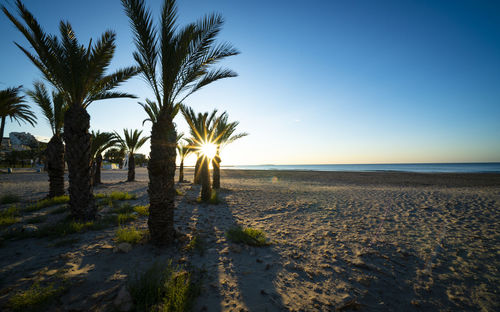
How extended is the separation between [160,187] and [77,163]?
11.3ft

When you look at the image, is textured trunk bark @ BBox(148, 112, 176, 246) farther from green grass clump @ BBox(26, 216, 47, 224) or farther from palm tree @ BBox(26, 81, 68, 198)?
palm tree @ BBox(26, 81, 68, 198)

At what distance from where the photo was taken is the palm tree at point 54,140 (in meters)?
7.45

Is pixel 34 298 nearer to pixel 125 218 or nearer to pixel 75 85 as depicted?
pixel 125 218

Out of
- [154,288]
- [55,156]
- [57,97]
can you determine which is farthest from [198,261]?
[57,97]

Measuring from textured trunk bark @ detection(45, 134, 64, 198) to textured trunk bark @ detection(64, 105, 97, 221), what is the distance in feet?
11.0

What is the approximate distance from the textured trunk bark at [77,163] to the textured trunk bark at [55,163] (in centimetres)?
337

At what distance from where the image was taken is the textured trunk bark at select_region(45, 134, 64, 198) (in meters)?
7.40

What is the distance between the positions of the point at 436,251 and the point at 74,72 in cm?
1058

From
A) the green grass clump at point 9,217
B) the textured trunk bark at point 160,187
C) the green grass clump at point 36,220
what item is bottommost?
the green grass clump at point 36,220

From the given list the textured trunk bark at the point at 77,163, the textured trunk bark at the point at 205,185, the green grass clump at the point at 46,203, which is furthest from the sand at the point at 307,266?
the green grass clump at the point at 46,203

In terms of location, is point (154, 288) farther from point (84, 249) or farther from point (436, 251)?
point (436, 251)

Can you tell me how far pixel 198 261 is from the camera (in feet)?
11.1

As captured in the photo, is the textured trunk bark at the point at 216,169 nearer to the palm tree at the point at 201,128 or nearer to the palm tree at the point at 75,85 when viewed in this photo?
the palm tree at the point at 201,128

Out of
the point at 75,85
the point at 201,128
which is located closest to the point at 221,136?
the point at 201,128
